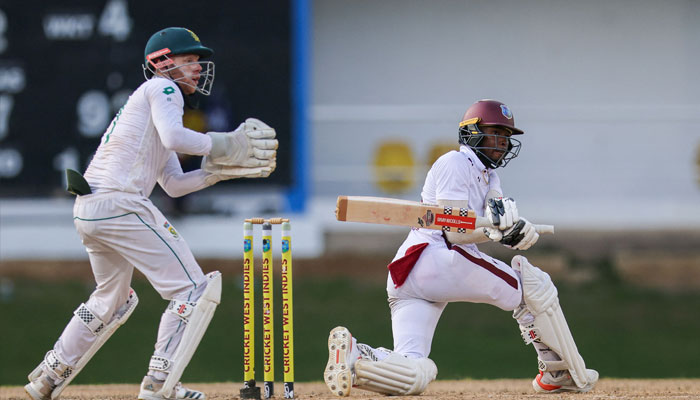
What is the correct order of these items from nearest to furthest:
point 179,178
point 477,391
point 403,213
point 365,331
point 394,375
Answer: point 403,213
point 394,375
point 179,178
point 477,391
point 365,331

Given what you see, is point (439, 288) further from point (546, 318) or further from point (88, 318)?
point (88, 318)

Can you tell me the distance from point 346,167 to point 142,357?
619cm

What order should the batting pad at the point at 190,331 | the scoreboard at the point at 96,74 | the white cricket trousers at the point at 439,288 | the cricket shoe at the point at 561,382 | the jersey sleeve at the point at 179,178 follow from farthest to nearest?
the scoreboard at the point at 96,74
the cricket shoe at the point at 561,382
the jersey sleeve at the point at 179,178
the white cricket trousers at the point at 439,288
the batting pad at the point at 190,331

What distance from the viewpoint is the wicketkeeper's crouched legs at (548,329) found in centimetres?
600

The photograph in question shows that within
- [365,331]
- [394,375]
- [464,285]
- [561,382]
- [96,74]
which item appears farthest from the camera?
[96,74]

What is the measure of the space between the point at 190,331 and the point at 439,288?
1293 millimetres

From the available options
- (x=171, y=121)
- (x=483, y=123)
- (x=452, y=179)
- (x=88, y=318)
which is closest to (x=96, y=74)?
(x=88, y=318)

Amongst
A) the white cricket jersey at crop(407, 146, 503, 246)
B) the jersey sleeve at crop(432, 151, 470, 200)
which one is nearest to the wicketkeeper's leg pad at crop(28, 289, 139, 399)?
the white cricket jersey at crop(407, 146, 503, 246)

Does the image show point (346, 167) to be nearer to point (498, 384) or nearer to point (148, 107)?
point (498, 384)

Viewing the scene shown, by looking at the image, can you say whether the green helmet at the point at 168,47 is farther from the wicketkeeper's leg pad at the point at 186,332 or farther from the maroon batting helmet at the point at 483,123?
the maroon batting helmet at the point at 483,123

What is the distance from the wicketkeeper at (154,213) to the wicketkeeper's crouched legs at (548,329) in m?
1.51

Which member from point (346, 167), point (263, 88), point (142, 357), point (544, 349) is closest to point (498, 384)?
point (544, 349)

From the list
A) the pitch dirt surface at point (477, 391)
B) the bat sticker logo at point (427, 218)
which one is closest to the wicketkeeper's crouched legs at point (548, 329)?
the pitch dirt surface at point (477, 391)

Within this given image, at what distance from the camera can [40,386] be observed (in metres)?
5.83
